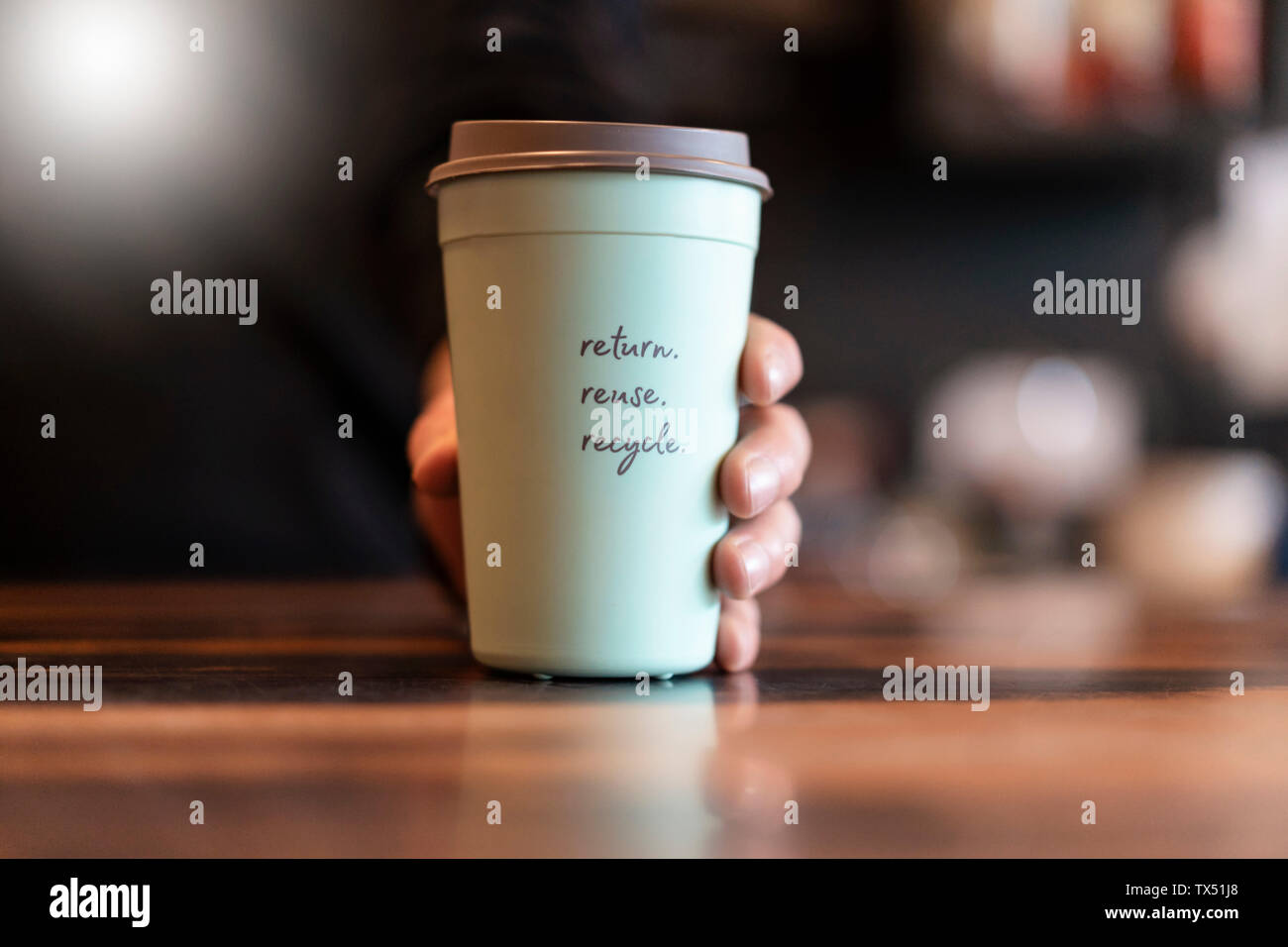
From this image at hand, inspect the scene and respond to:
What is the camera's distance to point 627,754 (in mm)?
460

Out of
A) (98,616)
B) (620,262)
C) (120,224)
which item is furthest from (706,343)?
(120,224)

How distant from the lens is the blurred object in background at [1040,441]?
7.59 feet

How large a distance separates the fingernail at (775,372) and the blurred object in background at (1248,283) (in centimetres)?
197

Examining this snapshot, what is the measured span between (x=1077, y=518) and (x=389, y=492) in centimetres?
143

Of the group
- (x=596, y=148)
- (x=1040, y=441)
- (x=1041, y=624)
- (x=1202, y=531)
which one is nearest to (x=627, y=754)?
(x=596, y=148)

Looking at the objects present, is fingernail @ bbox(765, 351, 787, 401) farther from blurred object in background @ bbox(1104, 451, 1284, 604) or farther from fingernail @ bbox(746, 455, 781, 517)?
blurred object in background @ bbox(1104, 451, 1284, 604)

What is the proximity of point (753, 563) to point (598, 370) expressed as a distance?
14 centimetres

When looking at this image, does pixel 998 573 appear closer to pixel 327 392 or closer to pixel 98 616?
pixel 327 392

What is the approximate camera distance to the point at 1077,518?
2373mm

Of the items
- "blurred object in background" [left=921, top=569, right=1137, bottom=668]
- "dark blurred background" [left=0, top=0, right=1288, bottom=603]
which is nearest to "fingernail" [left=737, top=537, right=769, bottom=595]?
"blurred object in background" [left=921, top=569, right=1137, bottom=668]

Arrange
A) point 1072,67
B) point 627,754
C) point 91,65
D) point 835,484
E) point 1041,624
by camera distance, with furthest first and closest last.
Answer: point 835,484 < point 1072,67 < point 91,65 < point 1041,624 < point 627,754

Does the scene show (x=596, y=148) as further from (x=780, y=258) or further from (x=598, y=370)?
(x=780, y=258)

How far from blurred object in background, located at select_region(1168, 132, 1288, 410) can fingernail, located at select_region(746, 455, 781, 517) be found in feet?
6.59
